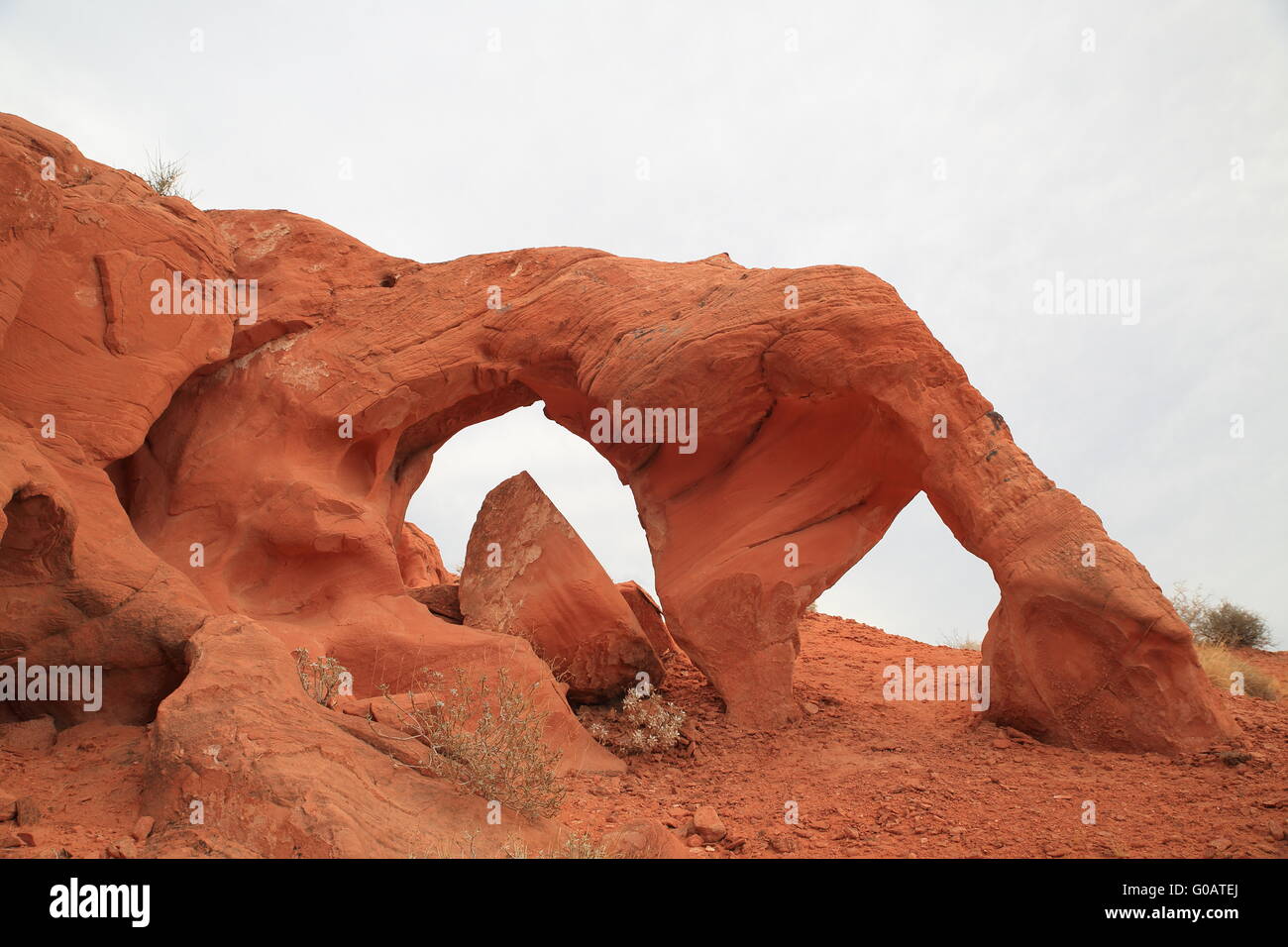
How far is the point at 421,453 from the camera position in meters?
10.3

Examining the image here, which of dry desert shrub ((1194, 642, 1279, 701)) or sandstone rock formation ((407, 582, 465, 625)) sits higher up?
sandstone rock formation ((407, 582, 465, 625))

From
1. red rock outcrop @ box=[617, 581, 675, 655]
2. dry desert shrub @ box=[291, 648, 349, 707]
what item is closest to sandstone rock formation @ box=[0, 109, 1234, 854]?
dry desert shrub @ box=[291, 648, 349, 707]

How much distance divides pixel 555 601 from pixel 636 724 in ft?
4.39

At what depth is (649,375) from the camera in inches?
343

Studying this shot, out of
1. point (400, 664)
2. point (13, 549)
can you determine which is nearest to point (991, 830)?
point (400, 664)

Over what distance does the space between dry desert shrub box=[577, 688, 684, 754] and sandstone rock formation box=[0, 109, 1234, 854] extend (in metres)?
0.43

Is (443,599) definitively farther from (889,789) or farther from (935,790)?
(935,790)

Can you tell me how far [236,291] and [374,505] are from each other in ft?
7.76

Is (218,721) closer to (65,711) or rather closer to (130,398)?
(65,711)

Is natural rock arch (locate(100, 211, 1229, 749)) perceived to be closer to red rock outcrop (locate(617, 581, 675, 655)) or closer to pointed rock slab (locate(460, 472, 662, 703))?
pointed rock slab (locate(460, 472, 662, 703))

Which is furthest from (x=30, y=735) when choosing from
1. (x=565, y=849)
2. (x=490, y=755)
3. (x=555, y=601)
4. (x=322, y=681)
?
(x=555, y=601)

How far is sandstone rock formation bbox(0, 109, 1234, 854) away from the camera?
6.54 m

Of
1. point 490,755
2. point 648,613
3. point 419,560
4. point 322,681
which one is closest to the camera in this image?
point 490,755

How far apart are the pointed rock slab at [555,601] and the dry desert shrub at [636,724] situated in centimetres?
24
